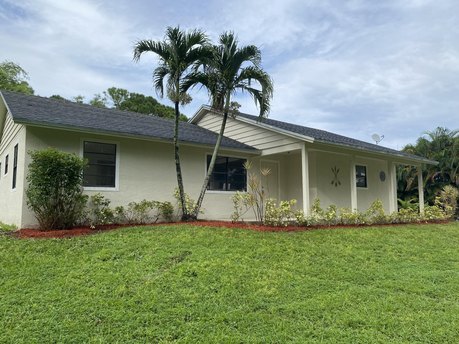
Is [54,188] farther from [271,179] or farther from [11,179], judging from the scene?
[271,179]

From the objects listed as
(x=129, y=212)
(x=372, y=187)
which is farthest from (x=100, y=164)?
(x=372, y=187)

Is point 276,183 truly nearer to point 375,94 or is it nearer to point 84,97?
point 375,94

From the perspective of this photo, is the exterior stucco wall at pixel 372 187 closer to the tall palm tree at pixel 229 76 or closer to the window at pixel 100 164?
the tall palm tree at pixel 229 76

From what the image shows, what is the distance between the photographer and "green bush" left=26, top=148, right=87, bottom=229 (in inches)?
319

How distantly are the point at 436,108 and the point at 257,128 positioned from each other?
15778 mm

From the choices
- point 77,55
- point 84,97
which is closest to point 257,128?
point 77,55

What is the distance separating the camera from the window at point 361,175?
51.0ft

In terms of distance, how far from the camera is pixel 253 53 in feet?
34.7

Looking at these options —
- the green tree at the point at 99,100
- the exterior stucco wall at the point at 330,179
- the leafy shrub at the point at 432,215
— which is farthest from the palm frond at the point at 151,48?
the green tree at the point at 99,100

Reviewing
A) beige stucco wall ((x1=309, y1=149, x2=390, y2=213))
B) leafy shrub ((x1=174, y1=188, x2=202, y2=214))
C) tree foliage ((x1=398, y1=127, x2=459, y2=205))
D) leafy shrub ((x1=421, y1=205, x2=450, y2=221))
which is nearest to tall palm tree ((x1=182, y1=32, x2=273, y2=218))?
leafy shrub ((x1=174, y1=188, x2=202, y2=214))

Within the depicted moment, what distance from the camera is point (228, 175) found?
42.1 feet

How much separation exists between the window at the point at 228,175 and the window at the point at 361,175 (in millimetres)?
5536

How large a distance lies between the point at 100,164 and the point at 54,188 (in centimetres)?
193

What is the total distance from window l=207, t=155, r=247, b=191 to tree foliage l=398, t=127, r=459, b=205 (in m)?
12.1
